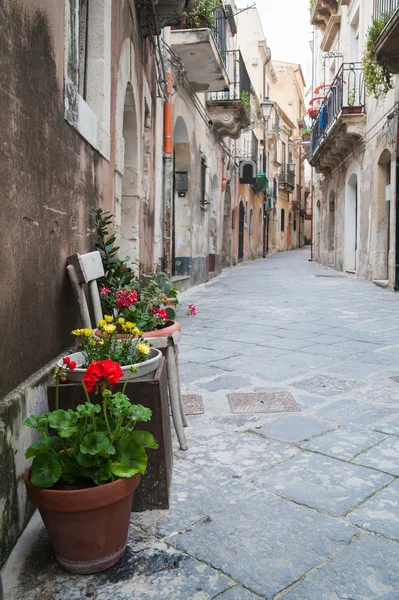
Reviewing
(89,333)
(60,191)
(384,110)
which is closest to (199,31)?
(384,110)

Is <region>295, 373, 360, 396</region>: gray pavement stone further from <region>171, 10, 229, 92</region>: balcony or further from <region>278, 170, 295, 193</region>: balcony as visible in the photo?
<region>278, 170, 295, 193</region>: balcony

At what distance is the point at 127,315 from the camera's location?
311 centimetres

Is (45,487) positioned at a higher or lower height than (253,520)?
higher

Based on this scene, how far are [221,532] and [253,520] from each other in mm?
144

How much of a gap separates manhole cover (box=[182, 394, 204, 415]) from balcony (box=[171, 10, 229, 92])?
6.71 metres

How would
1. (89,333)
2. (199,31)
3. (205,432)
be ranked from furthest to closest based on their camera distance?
(199,31), (205,432), (89,333)

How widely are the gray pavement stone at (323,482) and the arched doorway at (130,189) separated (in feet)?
12.0

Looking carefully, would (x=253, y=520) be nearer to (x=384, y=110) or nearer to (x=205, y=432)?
(x=205, y=432)

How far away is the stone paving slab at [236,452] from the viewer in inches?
101

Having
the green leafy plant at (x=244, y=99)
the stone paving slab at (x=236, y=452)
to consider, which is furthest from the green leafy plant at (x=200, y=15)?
the stone paving slab at (x=236, y=452)

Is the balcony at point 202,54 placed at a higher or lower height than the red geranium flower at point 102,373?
higher

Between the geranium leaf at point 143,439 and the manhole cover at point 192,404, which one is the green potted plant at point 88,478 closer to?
the geranium leaf at point 143,439

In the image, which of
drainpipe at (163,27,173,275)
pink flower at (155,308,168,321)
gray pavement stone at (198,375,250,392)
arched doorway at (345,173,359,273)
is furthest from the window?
arched doorway at (345,173,359,273)

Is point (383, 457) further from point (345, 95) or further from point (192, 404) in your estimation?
point (345, 95)
